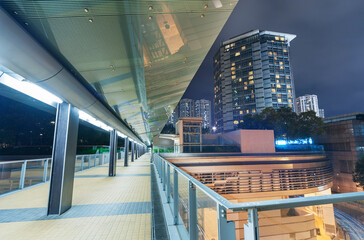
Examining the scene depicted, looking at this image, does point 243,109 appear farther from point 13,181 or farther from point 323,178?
point 13,181

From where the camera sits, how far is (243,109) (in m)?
69.7

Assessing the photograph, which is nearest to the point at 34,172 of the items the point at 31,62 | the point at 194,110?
the point at 31,62

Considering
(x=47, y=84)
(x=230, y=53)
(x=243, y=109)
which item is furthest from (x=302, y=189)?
(x=230, y=53)

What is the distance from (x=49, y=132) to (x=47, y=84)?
3636 cm

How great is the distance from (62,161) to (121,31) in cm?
340

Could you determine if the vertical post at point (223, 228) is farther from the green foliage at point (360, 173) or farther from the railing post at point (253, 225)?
the green foliage at point (360, 173)

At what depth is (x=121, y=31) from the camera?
92.3 inches

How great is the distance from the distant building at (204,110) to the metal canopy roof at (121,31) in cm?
16982

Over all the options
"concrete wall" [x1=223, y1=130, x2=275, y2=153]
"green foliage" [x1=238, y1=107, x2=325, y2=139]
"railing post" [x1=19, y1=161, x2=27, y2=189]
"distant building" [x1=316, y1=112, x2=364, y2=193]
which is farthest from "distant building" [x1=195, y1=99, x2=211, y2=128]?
"railing post" [x1=19, y1=161, x2=27, y2=189]

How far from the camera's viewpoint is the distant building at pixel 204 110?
173 m

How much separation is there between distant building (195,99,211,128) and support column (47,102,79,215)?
169274 mm

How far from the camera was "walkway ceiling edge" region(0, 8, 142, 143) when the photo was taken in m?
1.86

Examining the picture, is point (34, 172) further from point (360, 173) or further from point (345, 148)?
point (345, 148)

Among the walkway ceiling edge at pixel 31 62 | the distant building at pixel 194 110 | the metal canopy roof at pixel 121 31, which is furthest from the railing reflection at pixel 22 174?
the distant building at pixel 194 110
